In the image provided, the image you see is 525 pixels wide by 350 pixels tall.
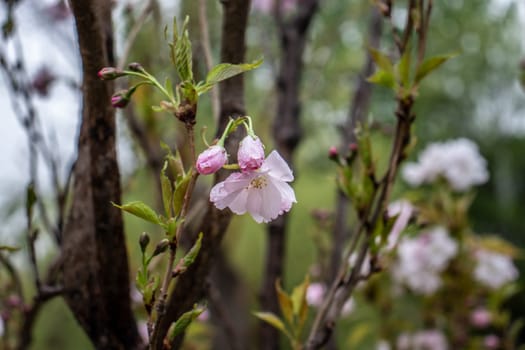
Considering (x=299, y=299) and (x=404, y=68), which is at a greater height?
(x=404, y=68)

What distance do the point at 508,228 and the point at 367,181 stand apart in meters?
2.82

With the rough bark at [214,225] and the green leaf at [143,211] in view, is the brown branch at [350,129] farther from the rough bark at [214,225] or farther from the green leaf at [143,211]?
the green leaf at [143,211]

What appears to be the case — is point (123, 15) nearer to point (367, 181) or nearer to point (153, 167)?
point (153, 167)

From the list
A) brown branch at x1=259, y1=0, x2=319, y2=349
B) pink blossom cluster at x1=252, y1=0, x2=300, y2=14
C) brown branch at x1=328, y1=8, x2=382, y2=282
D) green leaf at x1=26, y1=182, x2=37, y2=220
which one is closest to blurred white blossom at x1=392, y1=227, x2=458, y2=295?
brown branch at x1=328, y1=8, x2=382, y2=282

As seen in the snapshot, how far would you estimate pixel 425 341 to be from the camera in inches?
50.3

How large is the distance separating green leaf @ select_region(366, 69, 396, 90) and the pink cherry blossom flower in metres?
0.17

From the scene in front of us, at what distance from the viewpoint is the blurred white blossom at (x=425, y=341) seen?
1268 millimetres

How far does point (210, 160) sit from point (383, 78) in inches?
8.6

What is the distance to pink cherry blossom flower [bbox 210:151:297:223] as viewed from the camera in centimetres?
31

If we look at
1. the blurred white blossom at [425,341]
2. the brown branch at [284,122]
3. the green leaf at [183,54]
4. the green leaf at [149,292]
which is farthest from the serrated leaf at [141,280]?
the blurred white blossom at [425,341]

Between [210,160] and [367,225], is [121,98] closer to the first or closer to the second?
[210,160]

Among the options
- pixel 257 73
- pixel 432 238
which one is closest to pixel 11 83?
pixel 432 238

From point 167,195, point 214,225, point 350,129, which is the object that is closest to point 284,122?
point 350,129

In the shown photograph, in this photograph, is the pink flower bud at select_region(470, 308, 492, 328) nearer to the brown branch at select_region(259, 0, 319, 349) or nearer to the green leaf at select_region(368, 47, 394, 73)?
the brown branch at select_region(259, 0, 319, 349)
